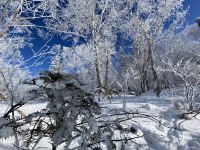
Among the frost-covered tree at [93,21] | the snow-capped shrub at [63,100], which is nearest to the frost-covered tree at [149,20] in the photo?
the frost-covered tree at [93,21]

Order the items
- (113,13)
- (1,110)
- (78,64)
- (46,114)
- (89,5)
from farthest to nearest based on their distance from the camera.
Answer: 1. (78,64)
2. (113,13)
3. (89,5)
4. (1,110)
5. (46,114)

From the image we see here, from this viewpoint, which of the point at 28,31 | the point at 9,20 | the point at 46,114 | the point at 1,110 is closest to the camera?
the point at 46,114

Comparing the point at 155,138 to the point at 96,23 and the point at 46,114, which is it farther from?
the point at 96,23

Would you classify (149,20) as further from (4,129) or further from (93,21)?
(4,129)

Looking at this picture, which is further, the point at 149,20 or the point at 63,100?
the point at 149,20

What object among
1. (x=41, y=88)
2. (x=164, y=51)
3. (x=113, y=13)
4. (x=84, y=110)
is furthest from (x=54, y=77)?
(x=164, y=51)

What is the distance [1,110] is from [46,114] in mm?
3948

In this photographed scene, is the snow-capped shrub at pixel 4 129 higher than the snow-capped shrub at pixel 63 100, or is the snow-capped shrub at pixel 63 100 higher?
the snow-capped shrub at pixel 63 100

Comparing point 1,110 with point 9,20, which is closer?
point 1,110

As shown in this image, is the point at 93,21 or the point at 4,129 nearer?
the point at 4,129

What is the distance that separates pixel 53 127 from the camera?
4.78 feet

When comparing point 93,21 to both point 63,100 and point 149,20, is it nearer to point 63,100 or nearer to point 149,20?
point 149,20

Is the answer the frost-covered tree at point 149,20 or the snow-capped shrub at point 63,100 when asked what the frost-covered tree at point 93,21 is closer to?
the frost-covered tree at point 149,20

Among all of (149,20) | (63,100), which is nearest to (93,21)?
(149,20)
